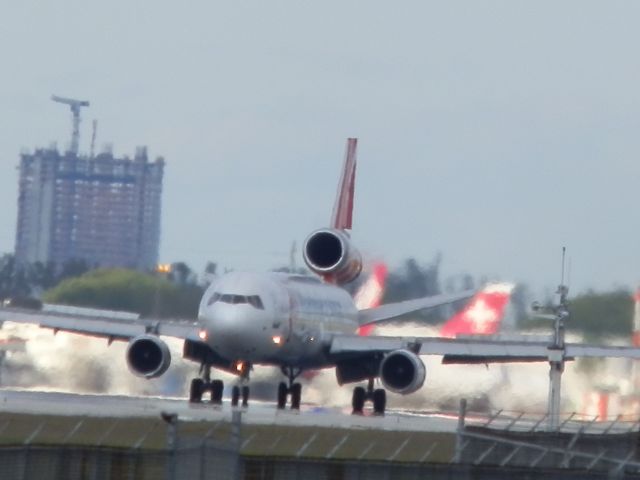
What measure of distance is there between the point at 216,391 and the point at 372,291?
29.3 ft

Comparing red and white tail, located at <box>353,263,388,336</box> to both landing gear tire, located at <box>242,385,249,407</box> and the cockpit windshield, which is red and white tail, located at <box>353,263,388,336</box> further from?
the cockpit windshield

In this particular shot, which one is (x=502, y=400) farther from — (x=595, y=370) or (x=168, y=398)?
(x=168, y=398)

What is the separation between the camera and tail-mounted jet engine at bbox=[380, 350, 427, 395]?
1767 inches

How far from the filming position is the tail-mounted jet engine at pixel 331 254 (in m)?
47.7

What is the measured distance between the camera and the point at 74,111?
642 feet

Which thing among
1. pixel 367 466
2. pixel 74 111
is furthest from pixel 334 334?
pixel 74 111

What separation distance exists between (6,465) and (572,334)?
30171 millimetres

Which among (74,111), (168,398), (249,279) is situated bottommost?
(168,398)

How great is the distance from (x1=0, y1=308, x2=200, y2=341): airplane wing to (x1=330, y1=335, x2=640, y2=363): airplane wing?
3.96 m

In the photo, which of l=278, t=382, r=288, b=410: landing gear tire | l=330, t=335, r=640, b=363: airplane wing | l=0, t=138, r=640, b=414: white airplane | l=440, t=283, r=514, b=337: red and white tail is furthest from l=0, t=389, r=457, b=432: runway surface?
l=440, t=283, r=514, b=337: red and white tail

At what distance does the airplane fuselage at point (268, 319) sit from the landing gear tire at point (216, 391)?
1033mm

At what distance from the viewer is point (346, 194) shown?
5419 cm

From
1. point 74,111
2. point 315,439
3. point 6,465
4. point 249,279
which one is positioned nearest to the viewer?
point 6,465

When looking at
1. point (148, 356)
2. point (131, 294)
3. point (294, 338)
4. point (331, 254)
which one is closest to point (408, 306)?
point (331, 254)
